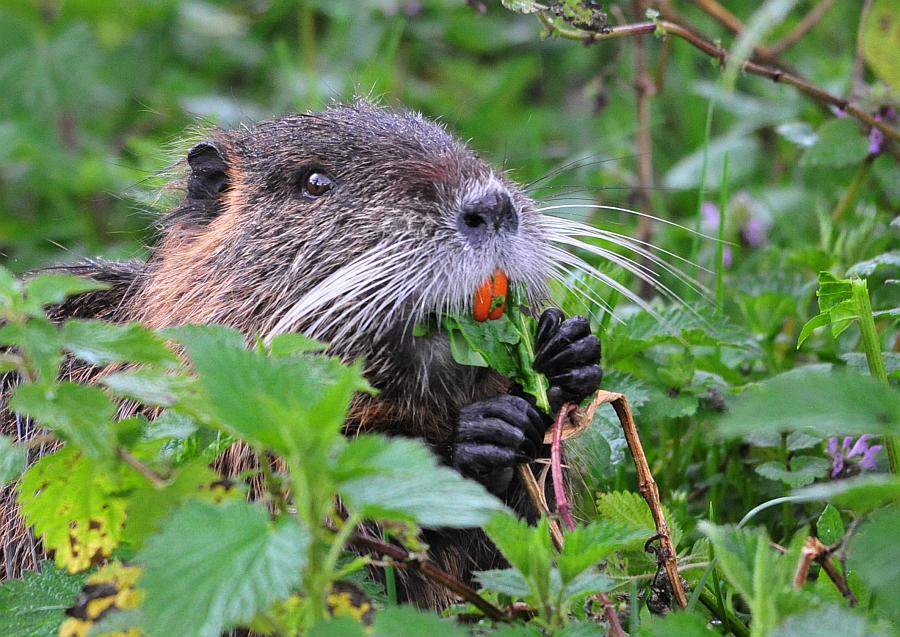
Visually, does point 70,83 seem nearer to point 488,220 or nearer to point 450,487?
point 488,220

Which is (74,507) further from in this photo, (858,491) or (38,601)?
(858,491)

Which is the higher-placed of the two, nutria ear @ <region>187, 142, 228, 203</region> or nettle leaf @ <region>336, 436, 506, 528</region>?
nutria ear @ <region>187, 142, 228, 203</region>

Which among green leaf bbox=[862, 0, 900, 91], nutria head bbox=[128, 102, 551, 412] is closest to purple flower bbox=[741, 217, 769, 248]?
nutria head bbox=[128, 102, 551, 412]

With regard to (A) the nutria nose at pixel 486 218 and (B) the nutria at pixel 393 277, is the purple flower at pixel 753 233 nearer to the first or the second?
(B) the nutria at pixel 393 277

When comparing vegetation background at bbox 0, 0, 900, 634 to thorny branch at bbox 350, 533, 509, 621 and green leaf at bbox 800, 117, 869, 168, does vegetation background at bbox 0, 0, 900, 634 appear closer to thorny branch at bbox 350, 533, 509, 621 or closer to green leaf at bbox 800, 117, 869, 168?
green leaf at bbox 800, 117, 869, 168

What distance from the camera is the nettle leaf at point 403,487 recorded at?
1.49 meters

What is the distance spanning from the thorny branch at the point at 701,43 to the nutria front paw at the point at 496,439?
1026mm

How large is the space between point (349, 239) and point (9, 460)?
1078 millimetres

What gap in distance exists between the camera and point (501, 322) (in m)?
2.57

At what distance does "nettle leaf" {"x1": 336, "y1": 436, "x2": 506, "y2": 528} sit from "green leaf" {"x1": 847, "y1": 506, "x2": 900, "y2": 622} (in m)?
0.46

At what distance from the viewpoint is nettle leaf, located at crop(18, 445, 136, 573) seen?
1.87 m

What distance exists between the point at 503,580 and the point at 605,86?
3143 millimetres

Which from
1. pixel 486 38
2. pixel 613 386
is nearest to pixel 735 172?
pixel 486 38

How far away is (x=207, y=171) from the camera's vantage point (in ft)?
10.6
